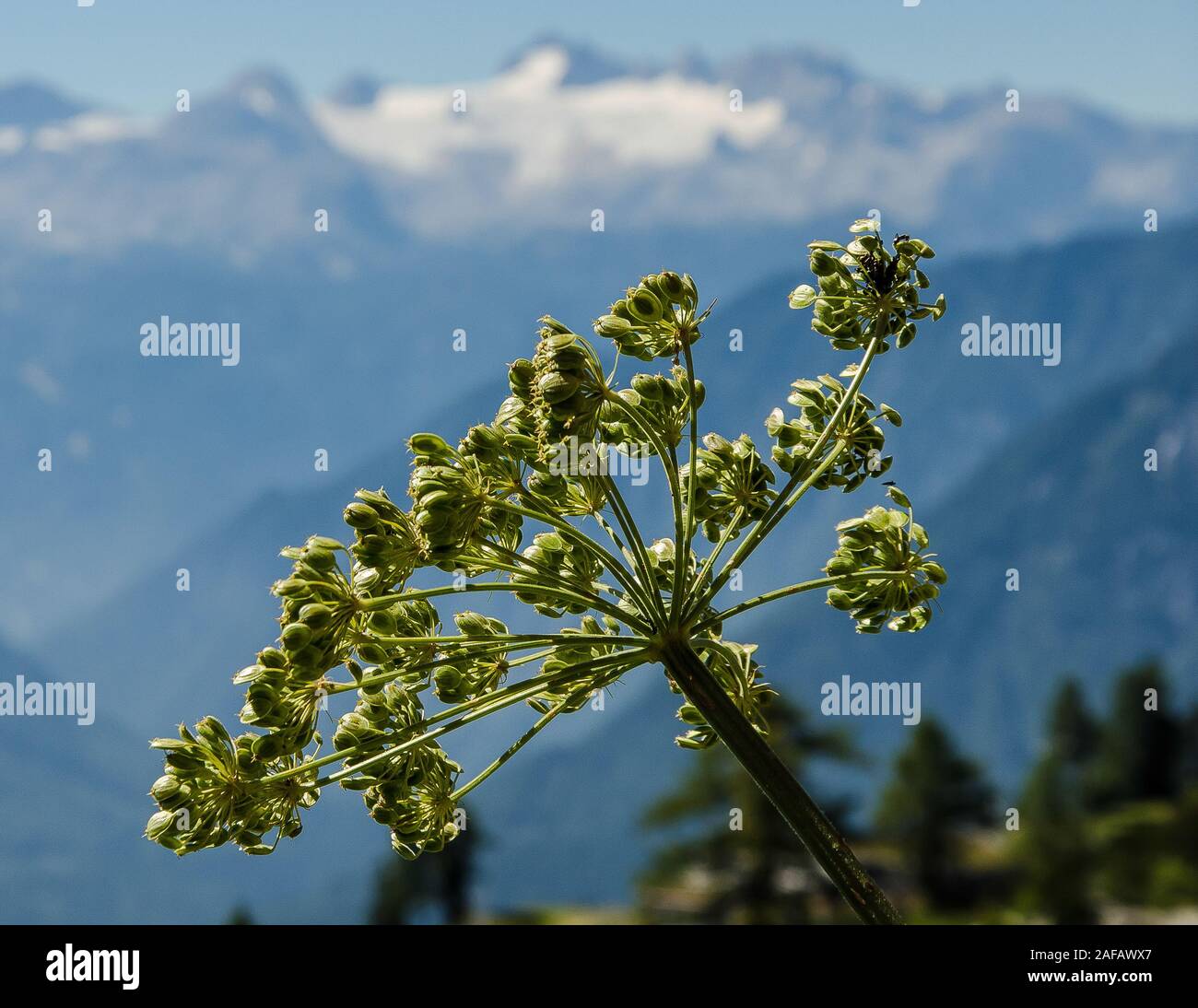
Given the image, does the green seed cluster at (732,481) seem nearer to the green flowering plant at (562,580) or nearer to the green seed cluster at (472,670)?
the green flowering plant at (562,580)

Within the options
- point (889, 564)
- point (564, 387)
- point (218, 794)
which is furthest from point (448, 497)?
point (889, 564)

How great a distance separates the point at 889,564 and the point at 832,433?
282 millimetres

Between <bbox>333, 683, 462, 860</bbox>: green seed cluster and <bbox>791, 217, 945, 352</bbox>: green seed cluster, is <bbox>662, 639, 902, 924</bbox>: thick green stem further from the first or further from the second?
<bbox>791, 217, 945, 352</bbox>: green seed cluster

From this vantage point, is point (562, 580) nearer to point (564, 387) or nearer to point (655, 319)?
point (564, 387)

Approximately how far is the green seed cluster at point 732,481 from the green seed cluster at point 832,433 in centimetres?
7

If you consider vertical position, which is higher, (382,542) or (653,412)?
(653,412)

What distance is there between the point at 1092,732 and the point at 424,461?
85.2 meters

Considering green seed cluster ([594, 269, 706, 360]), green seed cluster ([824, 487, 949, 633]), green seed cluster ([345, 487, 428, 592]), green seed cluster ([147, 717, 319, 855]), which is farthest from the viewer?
green seed cluster ([824, 487, 949, 633])

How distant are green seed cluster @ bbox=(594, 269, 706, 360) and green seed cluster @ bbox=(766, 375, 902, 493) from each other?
313 mm

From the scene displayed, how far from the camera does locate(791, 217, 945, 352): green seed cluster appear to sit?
2.58m

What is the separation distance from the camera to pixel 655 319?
7.88ft

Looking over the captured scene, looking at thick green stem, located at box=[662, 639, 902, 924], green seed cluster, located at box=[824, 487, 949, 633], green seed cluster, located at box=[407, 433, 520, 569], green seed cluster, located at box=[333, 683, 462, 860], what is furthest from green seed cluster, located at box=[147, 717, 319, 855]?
green seed cluster, located at box=[824, 487, 949, 633]
